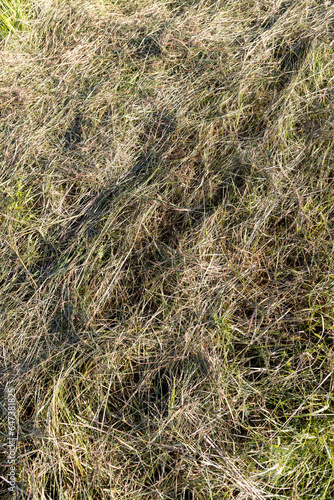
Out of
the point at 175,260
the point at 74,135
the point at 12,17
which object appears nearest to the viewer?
the point at 175,260

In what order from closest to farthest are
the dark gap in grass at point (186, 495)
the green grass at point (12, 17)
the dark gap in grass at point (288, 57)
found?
1. the dark gap in grass at point (186, 495)
2. the dark gap in grass at point (288, 57)
3. the green grass at point (12, 17)

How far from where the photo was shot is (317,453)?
1189 mm

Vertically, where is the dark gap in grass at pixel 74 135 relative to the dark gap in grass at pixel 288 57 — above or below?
above

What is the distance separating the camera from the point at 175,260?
155 centimetres

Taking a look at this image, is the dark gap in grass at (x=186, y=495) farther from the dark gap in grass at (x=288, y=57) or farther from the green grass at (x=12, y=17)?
the green grass at (x=12, y=17)

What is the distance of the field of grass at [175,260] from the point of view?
1238 millimetres

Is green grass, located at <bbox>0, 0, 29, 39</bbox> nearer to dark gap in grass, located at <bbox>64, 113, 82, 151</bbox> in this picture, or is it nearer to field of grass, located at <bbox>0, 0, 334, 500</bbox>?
field of grass, located at <bbox>0, 0, 334, 500</bbox>

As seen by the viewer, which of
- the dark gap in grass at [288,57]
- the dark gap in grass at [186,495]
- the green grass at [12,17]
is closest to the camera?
the dark gap in grass at [186,495]

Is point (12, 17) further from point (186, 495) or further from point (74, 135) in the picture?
point (186, 495)

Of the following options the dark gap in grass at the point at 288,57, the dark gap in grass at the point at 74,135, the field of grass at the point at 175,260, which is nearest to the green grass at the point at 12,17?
the field of grass at the point at 175,260

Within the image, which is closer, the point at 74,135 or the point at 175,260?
the point at 175,260

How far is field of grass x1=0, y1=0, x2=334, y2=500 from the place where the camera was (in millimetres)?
1238

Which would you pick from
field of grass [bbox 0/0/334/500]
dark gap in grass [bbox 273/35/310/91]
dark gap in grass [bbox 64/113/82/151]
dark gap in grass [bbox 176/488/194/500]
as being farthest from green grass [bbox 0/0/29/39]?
dark gap in grass [bbox 176/488/194/500]

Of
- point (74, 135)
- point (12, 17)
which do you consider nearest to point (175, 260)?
point (74, 135)
